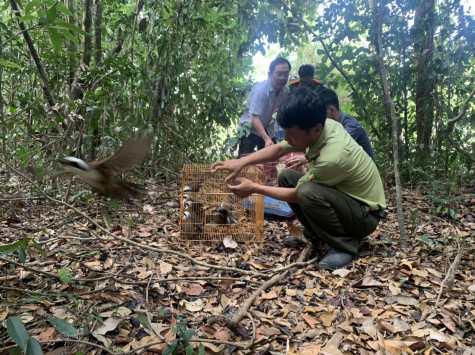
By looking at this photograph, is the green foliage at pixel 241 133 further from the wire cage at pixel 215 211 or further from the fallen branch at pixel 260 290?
the fallen branch at pixel 260 290

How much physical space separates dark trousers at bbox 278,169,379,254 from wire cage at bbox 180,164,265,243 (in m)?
0.49

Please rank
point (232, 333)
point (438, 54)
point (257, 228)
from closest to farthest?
point (232, 333), point (257, 228), point (438, 54)

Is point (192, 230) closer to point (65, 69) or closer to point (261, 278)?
point (261, 278)

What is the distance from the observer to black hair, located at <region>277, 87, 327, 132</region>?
200 centimetres

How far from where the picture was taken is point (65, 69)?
310 centimetres

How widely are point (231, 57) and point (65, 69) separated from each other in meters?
1.97

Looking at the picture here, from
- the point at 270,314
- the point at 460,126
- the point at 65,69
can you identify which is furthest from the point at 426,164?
the point at 65,69

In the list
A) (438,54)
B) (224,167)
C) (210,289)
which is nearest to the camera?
(210,289)

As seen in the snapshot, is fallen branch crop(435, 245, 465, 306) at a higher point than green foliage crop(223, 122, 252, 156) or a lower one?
lower

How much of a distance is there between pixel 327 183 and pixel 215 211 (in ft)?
3.64

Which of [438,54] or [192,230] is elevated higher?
[438,54]

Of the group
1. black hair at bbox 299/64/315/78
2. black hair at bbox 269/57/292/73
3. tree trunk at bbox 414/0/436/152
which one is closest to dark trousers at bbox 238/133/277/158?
black hair at bbox 269/57/292/73

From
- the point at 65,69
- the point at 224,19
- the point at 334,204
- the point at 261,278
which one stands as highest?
the point at 224,19

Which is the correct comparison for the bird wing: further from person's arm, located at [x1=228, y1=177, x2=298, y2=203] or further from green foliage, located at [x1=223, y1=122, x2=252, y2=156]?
green foliage, located at [x1=223, y1=122, x2=252, y2=156]
